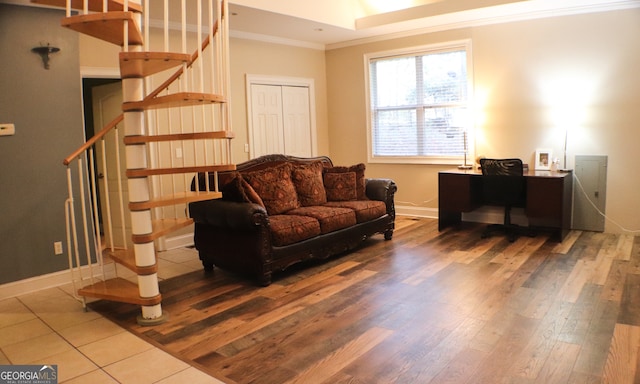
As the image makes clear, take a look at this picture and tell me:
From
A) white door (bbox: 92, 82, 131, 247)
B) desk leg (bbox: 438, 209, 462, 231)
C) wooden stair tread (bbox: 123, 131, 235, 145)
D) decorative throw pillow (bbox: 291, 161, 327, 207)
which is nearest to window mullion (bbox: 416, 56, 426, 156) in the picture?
desk leg (bbox: 438, 209, 462, 231)

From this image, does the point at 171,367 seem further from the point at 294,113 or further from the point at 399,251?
the point at 294,113

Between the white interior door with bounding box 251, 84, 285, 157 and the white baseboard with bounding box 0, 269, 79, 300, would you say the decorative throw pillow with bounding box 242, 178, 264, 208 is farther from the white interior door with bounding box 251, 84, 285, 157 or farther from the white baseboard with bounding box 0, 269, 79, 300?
the white interior door with bounding box 251, 84, 285, 157

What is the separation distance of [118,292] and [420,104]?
14.9 ft

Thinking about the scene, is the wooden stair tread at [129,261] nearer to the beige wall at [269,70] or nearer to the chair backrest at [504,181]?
the beige wall at [269,70]

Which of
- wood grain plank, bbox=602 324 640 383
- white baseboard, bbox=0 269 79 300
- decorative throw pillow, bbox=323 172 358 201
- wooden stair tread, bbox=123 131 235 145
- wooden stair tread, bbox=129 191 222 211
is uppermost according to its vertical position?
wooden stair tread, bbox=123 131 235 145

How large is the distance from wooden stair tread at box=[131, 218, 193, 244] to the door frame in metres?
2.56

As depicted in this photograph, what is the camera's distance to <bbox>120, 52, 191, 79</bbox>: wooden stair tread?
2.96 m

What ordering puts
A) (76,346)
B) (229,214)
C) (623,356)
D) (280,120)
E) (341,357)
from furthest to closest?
(280,120), (229,214), (76,346), (341,357), (623,356)

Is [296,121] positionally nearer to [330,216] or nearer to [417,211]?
[417,211]

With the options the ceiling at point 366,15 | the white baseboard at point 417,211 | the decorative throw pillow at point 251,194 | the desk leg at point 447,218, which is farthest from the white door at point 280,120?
the desk leg at point 447,218

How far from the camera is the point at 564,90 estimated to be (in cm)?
545

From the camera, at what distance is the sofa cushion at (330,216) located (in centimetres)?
456

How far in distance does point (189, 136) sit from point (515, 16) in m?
4.30

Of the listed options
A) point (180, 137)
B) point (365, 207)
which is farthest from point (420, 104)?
point (180, 137)
